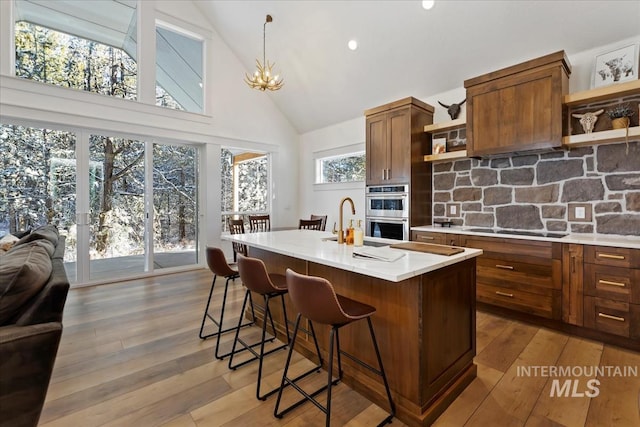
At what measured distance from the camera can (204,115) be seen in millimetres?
5320

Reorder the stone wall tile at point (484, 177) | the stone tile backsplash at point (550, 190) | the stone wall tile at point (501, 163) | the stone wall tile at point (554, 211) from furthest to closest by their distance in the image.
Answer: the stone wall tile at point (484, 177) → the stone wall tile at point (501, 163) → the stone wall tile at point (554, 211) → the stone tile backsplash at point (550, 190)

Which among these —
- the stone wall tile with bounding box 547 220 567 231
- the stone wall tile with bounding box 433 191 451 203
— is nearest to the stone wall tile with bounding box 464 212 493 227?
the stone wall tile with bounding box 433 191 451 203

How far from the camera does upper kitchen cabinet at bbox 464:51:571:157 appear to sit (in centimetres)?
287

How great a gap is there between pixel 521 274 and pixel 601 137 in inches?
58.1

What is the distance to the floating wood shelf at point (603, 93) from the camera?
8.58 ft

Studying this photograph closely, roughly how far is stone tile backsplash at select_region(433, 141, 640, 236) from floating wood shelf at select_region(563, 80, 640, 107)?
Answer: 47 cm

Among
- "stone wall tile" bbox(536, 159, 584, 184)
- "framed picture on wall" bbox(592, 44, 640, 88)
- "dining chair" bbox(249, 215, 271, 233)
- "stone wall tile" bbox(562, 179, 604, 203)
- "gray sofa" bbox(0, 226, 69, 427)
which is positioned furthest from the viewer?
"dining chair" bbox(249, 215, 271, 233)

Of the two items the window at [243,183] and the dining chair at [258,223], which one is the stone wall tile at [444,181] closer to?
the dining chair at [258,223]

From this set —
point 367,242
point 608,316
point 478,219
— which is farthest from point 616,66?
point 367,242

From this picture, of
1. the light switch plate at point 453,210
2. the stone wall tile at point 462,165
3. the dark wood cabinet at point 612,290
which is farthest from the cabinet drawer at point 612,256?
the stone wall tile at point 462,165

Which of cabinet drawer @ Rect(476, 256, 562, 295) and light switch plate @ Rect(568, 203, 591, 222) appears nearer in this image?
cabinet drawer @ Rect(476, 256, 562, 295)

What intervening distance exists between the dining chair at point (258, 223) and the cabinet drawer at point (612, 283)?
4499 mm

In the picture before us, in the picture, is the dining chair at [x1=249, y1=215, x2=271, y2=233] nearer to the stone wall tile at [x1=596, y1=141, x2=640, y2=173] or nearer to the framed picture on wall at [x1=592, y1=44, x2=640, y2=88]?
the stone wall tile at [x1=596, y1=141, x2=640, y2=173]

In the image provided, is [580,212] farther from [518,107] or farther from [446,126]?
[446,126]
